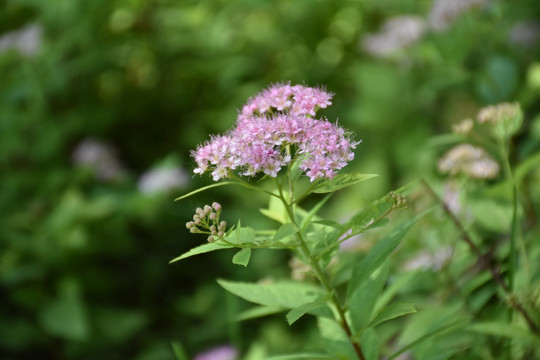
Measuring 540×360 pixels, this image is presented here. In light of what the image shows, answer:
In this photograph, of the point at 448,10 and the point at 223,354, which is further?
the point at 448,10

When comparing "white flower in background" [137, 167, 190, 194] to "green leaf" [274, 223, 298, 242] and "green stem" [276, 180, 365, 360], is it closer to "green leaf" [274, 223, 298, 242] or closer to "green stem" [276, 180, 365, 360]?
"green stem" [276, 180, 365, 360]

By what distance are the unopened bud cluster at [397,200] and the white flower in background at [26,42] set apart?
237cm

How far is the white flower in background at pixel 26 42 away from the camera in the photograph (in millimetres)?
2754

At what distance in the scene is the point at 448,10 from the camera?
7.43ft

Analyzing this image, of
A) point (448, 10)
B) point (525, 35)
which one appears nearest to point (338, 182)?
point (448, 10)

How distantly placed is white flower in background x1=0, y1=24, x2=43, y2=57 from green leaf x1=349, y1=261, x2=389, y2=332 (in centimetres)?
228

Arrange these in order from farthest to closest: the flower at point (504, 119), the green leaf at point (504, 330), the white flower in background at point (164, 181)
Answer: the white flower in background at point (164, 181), the flower at point (504, 119), the green leaf at point (504, 330)

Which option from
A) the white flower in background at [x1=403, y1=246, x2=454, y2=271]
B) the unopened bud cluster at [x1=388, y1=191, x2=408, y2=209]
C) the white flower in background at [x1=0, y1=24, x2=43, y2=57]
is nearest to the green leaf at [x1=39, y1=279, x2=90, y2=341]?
the white flower in background at [x1=0, y1=24, x2=43, y2=57]

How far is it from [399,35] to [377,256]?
2092mm

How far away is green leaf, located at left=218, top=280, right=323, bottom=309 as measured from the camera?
0.94 metres

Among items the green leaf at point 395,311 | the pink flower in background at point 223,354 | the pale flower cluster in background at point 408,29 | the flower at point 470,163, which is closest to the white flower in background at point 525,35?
the pale flower cluster in background at point 408,29

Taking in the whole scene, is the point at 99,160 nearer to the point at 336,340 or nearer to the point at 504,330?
the point at 336,340

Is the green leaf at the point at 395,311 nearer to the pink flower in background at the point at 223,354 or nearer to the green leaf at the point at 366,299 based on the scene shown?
the green leaf at the point at 366,299

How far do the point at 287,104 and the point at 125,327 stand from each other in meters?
1.72
